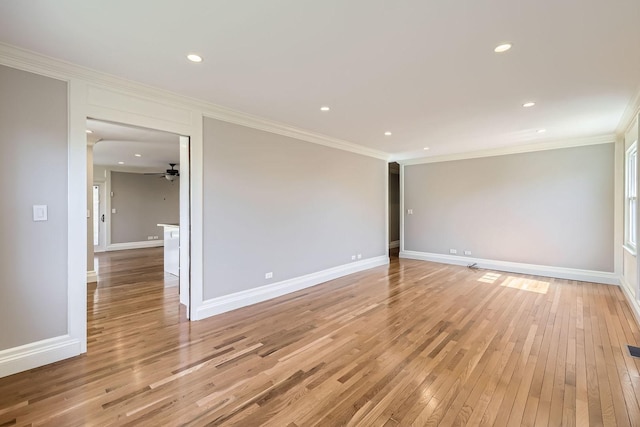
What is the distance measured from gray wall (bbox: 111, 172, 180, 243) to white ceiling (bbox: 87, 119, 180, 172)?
20.5 inches

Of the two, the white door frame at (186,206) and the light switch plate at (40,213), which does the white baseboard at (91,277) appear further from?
the light switch plate at (40,213)

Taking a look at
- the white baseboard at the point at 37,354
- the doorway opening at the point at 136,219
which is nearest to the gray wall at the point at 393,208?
the doorway opening at the point at 136,219

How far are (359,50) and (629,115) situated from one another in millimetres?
4117

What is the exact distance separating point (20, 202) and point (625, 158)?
26.1 ft

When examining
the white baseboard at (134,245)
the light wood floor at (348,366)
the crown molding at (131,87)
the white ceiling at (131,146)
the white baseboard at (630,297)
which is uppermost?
the white ceiling at (131,146)

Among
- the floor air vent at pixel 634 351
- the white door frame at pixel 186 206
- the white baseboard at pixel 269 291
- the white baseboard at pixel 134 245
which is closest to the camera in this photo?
the floor air vent at pixel 634 351

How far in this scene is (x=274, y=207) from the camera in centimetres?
450

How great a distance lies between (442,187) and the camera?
23.5ft

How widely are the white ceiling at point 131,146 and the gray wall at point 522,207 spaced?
5.91 m

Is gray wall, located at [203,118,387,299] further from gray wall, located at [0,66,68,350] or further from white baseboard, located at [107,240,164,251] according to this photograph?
white baseboard, located at [107,240,164,251]

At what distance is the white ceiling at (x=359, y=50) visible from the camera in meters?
1.87

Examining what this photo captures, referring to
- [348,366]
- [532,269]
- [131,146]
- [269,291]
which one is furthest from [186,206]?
[532,269]

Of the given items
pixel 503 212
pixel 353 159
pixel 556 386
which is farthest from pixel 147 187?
pixel 556 386

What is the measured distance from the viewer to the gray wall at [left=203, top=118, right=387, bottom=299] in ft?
12.4
